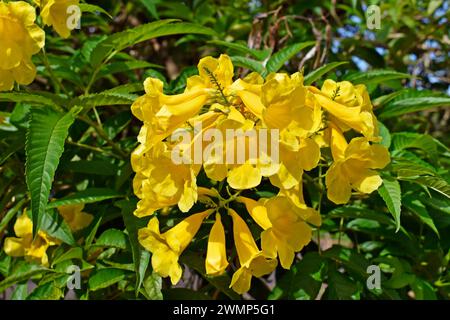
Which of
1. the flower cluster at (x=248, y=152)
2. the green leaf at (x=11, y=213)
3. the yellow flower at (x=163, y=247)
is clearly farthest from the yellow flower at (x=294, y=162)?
the green leaf at (x=11, y=213)

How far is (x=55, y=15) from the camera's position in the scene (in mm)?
1581

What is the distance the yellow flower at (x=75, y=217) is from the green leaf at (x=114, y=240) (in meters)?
0.25

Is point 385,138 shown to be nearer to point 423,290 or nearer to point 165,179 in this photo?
point 423,290

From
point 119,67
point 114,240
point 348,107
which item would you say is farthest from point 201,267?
point 119,67

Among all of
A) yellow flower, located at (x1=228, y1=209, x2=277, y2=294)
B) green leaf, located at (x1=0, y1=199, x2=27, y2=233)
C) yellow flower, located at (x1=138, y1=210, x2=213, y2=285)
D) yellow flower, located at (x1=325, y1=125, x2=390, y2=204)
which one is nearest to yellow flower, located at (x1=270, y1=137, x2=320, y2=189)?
yellow flower, located at (x1=325, y1=125, x2=390, y2=204)

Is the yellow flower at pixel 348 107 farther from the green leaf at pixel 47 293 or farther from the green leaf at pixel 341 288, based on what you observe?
the green leaf at pixel 47 293

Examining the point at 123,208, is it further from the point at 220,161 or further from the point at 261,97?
the point at 261,97

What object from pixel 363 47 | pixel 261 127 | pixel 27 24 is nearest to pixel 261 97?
pixel 261 127

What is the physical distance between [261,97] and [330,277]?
0.81m

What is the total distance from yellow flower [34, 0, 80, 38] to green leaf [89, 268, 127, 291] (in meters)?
0.73

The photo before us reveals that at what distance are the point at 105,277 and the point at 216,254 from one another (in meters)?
0.41

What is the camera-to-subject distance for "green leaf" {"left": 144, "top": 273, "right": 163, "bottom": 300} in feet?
5.12

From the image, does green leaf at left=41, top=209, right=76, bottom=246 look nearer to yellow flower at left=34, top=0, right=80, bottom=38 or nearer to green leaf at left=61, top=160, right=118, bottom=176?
green leaf at left=61, top=160, right=118, bottom=176

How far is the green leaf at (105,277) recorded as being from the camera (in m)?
1.59
